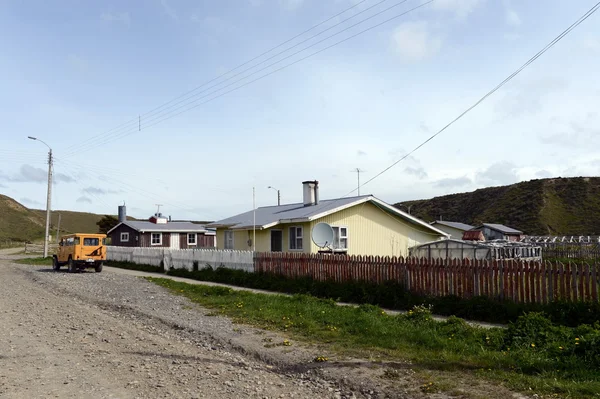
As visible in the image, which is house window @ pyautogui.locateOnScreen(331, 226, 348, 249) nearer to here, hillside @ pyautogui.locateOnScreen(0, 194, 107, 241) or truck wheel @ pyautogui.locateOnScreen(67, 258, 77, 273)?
truck wheel @ pyautogui.locateOnScreen(67, 258, 77, 273)

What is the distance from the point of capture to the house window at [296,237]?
87.3ft

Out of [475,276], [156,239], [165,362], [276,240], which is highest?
[156,239]

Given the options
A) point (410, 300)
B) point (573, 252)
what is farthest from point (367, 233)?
point (573, 252)

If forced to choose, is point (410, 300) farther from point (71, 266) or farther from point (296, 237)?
point (71, 266)

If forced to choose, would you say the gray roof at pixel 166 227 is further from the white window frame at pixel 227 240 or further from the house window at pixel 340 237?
the house window at pixel 340 237

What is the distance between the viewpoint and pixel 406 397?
6438 millimetres

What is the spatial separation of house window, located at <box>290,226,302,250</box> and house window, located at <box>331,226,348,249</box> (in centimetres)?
182

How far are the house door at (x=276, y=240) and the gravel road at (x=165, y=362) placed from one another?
13750 millimetres

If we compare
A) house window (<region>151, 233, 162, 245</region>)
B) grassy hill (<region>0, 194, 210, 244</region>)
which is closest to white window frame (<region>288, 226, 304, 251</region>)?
house window (<region>151, 233, 162, 245</region>)

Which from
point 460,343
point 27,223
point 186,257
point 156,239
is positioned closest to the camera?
point 460,343

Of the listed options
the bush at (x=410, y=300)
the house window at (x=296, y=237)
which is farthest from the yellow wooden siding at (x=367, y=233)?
the bush at (x=410, y=300)

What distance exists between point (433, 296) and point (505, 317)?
2.42 metres

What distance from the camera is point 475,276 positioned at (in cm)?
1335

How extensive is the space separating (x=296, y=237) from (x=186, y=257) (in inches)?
258
